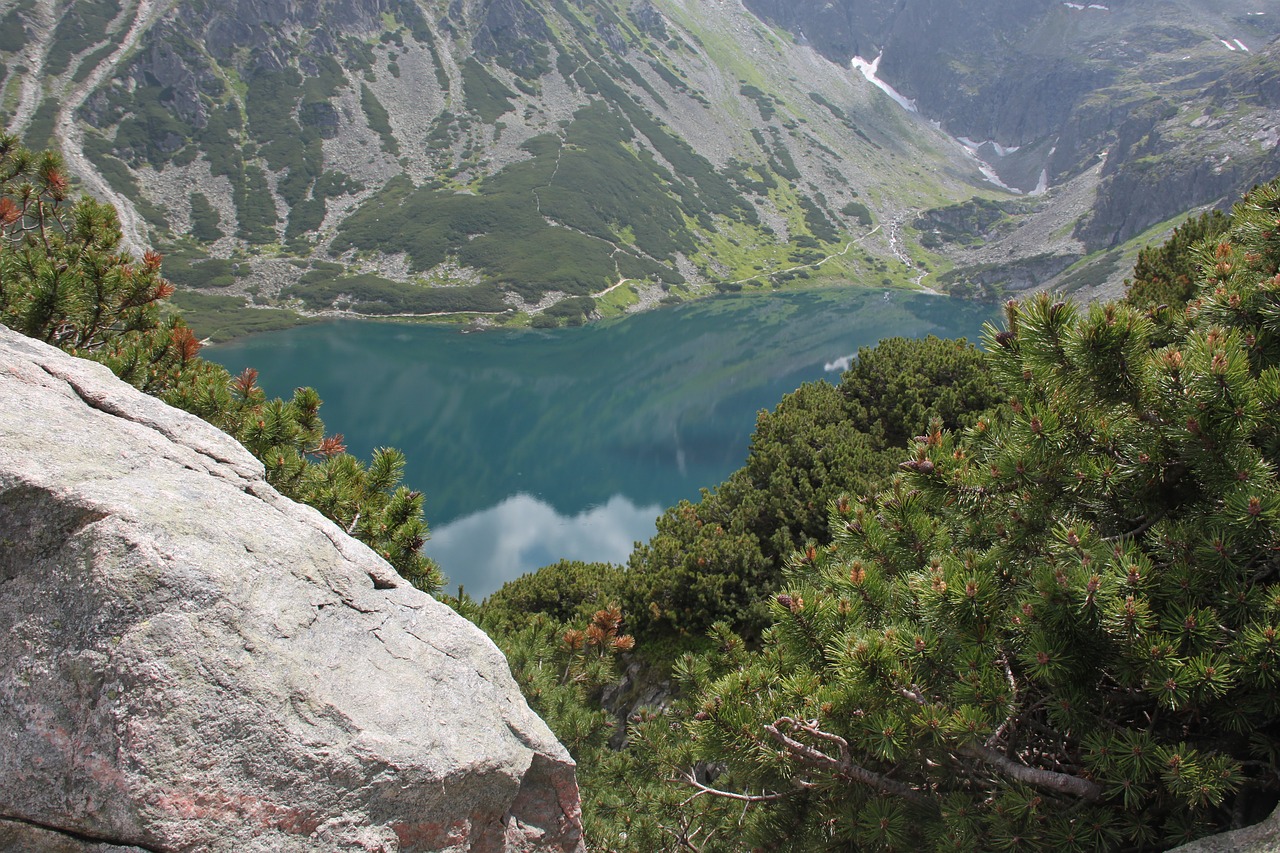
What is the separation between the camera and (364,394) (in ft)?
168

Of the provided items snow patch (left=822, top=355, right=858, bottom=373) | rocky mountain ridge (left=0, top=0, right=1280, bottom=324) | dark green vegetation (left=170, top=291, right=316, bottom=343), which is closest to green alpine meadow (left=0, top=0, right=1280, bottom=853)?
snow patch (left=822, top=355, right=858, bottom=373)

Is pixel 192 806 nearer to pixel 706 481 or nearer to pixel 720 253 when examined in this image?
pixel 706 481

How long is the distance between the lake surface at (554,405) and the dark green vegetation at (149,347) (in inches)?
548

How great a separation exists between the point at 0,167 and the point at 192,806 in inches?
288

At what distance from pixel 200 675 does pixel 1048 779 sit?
3360 millimetres

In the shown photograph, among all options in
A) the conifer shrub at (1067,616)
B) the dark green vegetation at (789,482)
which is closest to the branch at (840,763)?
the conifer shrub at (1067,616)

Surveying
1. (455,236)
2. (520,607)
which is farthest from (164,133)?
(520,607)

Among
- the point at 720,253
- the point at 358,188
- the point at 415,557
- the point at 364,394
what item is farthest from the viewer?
the point at 720,253

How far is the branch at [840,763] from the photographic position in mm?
3115

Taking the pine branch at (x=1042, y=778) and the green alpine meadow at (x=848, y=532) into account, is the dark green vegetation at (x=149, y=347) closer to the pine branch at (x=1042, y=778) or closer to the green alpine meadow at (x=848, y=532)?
the green alpine meadow at (x=848, y=532)

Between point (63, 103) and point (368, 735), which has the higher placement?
point (63, 103)

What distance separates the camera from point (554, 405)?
167 ft

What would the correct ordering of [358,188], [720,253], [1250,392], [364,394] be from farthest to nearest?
[720,253] → [358,188] → [364,394] → [1250,392]

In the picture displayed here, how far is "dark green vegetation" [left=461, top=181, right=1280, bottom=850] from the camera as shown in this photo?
248 cm
